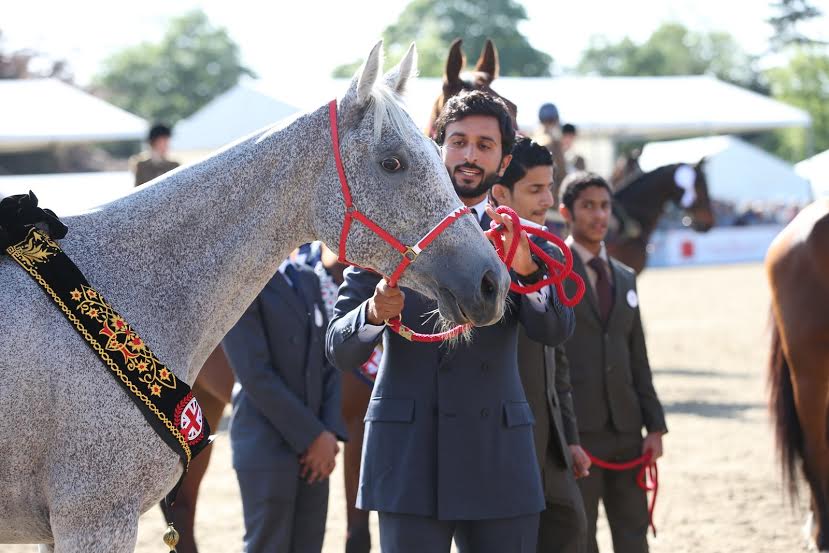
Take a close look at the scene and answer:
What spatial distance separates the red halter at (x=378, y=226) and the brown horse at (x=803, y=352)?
383 cm

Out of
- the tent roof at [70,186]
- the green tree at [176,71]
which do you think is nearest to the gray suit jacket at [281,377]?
the tent roof at [70,186]

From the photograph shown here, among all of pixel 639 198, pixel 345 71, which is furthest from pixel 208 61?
pixel 639 198

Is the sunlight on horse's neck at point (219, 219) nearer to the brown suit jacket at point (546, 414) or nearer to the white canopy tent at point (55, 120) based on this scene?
the brown suit jacket at point (546, 414)

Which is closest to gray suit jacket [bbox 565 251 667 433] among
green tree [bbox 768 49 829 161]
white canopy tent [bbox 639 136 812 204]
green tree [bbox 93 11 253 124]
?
white canopy tent [bbox 639 136 812 204]

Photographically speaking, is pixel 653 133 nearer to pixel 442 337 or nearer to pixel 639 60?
pixel 442 337

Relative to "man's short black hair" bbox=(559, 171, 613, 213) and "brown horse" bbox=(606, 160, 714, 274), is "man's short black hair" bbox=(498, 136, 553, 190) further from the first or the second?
"brown horse" bbox=(606, 160, 714, 274)

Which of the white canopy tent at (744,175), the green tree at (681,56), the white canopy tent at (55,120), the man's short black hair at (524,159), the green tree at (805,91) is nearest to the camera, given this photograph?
the man's short black hair at (524,159)

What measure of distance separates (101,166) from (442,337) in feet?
126

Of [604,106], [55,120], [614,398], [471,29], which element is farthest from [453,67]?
[471,29]

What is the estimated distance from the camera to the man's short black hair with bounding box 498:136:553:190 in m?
3.50

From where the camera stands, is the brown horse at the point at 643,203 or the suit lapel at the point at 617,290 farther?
the brown horse at the point at 643,203

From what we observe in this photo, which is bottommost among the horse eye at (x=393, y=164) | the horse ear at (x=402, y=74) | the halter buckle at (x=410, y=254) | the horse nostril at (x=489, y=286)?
the horse nostril at (x=489, y=286)

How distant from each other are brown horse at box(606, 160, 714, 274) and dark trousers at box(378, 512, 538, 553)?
641 cm

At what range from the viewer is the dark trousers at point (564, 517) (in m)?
3.39
